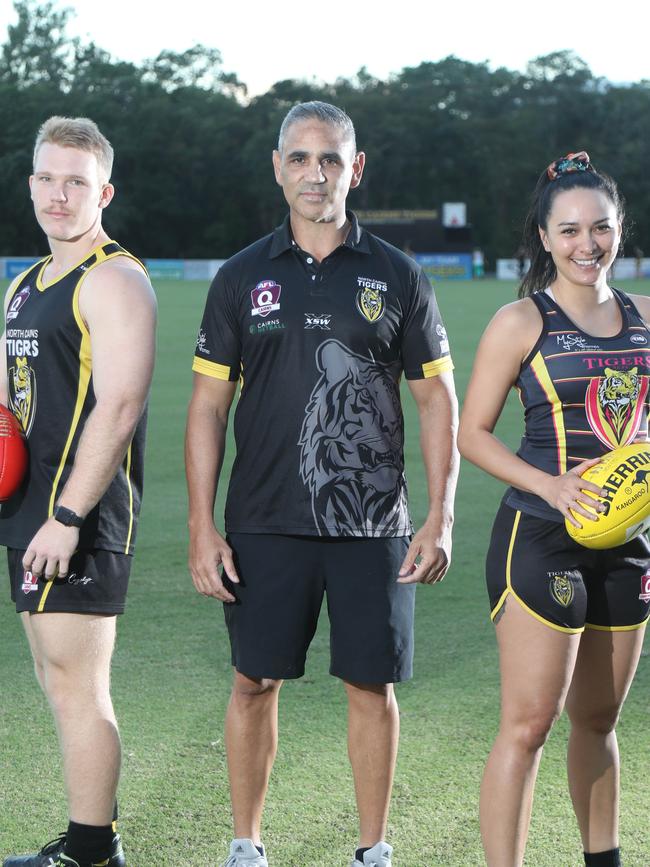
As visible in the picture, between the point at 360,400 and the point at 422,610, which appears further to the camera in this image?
the point at 422,610

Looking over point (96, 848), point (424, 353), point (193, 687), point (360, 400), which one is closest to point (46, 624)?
point (96, 848)

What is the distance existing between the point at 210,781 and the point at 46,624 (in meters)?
1.16

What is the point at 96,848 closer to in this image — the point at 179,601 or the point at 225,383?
the point at 225,383

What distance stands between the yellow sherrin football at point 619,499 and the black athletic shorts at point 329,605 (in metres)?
0.70

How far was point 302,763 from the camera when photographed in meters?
4.53

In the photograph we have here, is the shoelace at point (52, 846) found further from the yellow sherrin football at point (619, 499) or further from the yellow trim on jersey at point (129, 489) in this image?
the yellow sherrin football at point (619, 499)

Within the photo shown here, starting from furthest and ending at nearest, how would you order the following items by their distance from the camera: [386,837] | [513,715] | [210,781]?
[210,781] → [386,837] → [513,715]

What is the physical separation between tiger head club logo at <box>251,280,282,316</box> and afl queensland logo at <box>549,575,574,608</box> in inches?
45.2

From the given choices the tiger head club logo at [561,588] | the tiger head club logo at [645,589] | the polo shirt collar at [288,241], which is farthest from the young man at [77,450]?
the tiger head club logo at [645,589]

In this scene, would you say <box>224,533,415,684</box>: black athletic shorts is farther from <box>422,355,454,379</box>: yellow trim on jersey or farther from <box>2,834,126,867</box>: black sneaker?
<box>2,834,126,867</box>: black sneaker

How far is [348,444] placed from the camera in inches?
146

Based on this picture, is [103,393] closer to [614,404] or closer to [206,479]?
[206,479]

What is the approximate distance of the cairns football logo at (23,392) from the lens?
3.58 metres

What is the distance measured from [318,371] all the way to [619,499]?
1001 mm
